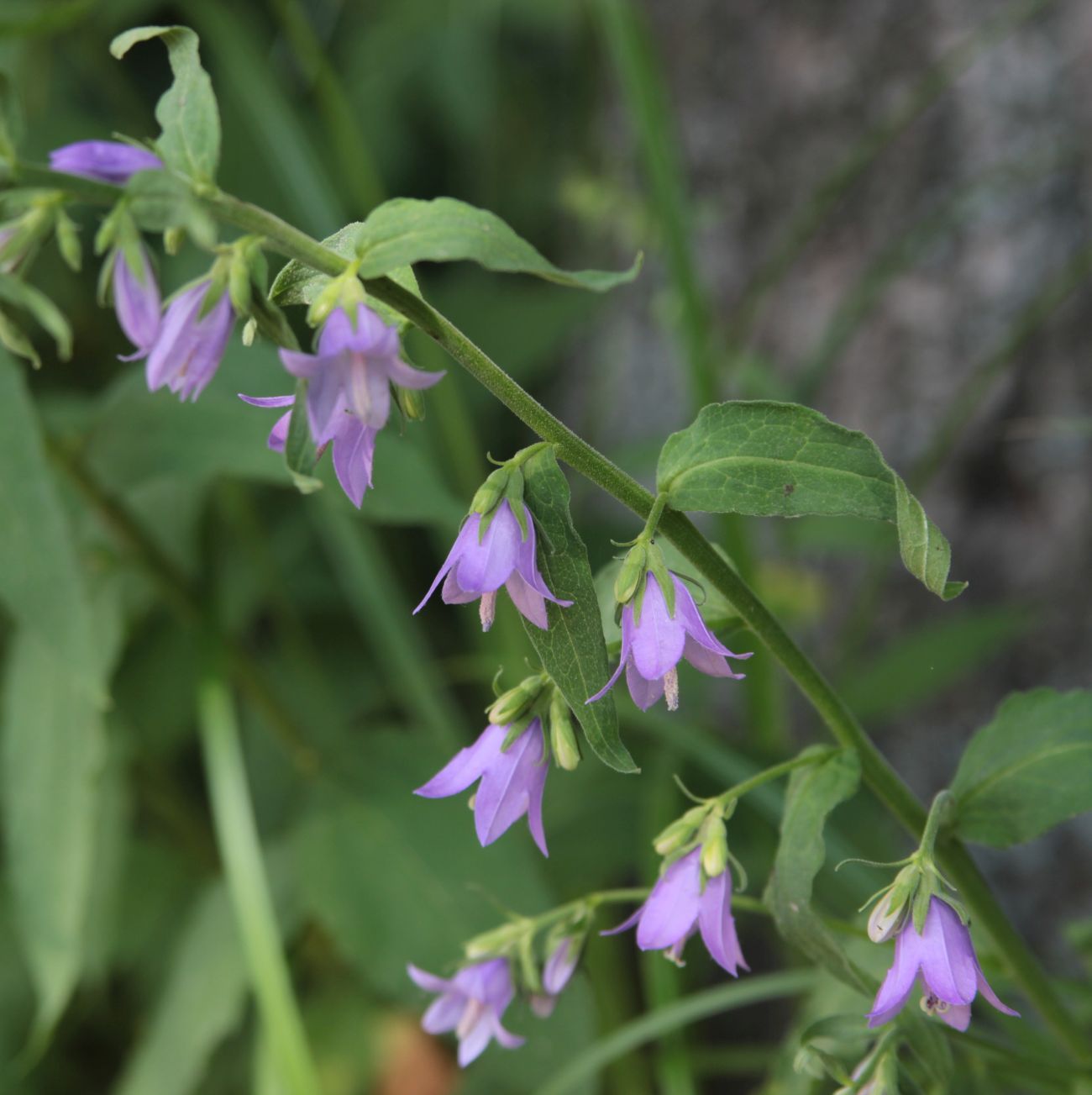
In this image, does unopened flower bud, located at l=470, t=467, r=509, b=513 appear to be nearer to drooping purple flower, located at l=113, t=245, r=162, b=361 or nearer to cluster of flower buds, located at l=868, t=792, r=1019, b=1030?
drooping purple flower, located at l=113, t=245, r=162, b=361

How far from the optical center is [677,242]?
148cm

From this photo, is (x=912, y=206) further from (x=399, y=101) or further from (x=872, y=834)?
(x=399, y=101)

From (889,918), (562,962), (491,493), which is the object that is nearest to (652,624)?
(491,493)

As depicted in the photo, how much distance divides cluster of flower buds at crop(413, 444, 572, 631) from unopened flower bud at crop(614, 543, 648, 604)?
0.10ft

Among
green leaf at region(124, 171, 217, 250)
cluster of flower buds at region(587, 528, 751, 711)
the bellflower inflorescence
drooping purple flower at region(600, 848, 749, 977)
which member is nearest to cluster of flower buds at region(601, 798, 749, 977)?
drooping purple flower at region(600, 848, 749, 977)

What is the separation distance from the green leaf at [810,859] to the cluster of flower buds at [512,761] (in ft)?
0.46

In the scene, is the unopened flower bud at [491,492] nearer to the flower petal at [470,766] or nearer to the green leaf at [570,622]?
the green leaf at [570,622]

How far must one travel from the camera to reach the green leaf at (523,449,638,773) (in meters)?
0.69

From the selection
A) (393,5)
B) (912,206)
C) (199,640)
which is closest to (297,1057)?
(199,640)

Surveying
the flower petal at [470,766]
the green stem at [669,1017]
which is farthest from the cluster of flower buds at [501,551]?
the green stem at [669,1017]

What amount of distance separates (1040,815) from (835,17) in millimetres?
1603

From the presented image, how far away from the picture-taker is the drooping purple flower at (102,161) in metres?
0.61

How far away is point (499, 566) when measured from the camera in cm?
66

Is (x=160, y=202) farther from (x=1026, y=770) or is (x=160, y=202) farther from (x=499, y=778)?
(x=1026, y=770)
